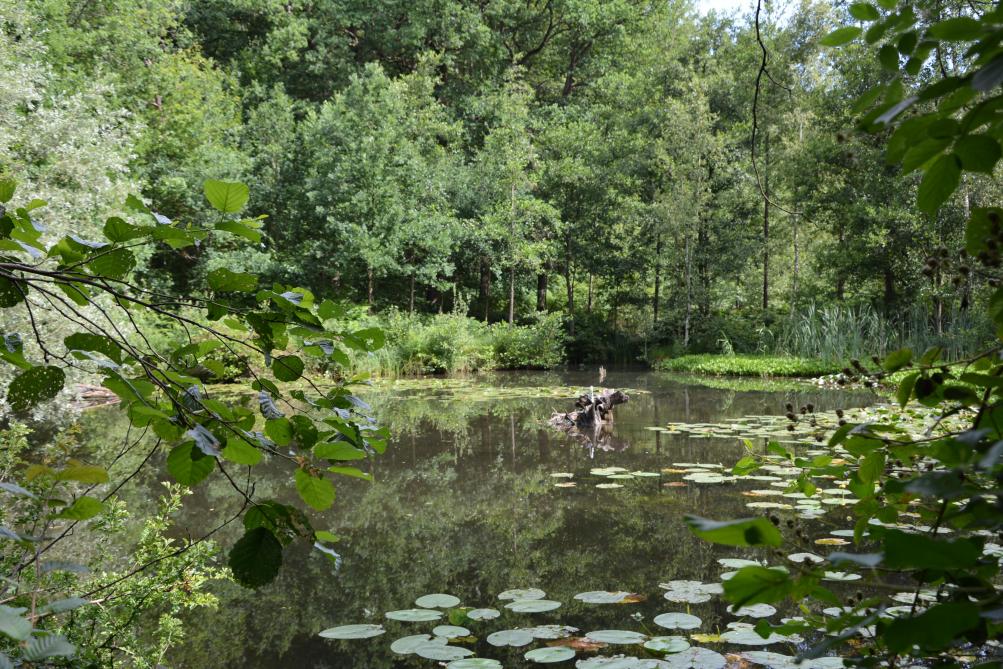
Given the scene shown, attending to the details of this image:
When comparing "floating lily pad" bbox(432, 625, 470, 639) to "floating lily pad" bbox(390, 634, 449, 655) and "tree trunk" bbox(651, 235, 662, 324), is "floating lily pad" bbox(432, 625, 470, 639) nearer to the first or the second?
"floating lily pad" bbox(390, 634, 449, 655)

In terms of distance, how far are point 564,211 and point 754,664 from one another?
17619 millimetres

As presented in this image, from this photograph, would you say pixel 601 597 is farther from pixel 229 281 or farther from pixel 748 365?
pixel 748 365

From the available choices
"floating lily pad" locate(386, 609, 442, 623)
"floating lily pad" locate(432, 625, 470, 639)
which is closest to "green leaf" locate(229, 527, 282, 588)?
"floating lily pad" locate(432, 625, 470, 639)

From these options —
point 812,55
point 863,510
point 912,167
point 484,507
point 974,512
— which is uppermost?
point 812,55

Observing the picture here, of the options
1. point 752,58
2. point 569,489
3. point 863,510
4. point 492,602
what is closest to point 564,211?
point 752,58

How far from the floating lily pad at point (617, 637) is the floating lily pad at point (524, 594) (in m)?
0.43

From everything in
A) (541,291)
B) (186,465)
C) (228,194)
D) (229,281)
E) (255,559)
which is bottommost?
(255,559)

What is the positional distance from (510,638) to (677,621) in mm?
590

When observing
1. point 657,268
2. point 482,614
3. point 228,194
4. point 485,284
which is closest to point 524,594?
point 482,614

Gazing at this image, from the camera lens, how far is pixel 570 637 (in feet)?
7.92

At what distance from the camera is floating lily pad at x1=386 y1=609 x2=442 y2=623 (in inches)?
102

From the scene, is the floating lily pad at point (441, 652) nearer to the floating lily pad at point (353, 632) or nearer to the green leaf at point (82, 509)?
the floating lily pad at point (353, 632)

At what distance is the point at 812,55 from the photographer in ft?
55.4

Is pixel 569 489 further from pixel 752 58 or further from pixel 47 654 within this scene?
pixel 752 58
